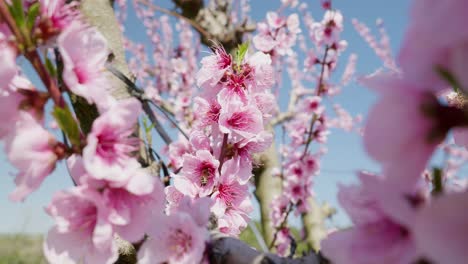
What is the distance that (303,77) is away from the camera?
848 cm

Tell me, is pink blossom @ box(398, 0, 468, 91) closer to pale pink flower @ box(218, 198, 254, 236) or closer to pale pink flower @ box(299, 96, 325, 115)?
pale pink flower @ box(218, 198, 254, 236)

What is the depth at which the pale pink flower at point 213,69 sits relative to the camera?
43.4 inches

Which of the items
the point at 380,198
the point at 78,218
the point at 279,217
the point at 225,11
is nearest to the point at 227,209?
the point at 78,218

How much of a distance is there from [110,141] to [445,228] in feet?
1.49

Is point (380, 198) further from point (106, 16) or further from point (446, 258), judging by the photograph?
point (106, 16)

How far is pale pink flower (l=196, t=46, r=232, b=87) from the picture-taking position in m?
1.10

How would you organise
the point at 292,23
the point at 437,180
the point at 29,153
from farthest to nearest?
the point at 292,23 < the point at 29,153 < the point at 437,180

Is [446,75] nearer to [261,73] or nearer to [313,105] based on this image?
[261,73]

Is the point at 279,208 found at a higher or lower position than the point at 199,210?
lower

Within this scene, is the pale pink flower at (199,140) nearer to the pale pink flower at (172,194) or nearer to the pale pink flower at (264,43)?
the pale pink flower at (172,194)

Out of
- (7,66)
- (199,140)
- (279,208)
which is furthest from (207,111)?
(279,208)

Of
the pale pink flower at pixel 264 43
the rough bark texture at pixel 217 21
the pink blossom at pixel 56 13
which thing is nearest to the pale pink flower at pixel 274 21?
the pale pink flower at pixel 264 43

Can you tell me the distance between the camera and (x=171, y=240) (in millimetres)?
592

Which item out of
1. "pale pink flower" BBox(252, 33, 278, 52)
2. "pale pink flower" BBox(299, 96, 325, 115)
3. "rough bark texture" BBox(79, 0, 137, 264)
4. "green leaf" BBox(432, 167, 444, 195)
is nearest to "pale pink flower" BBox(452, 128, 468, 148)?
"green leaf" BBox(432, 167, 444, 195)
